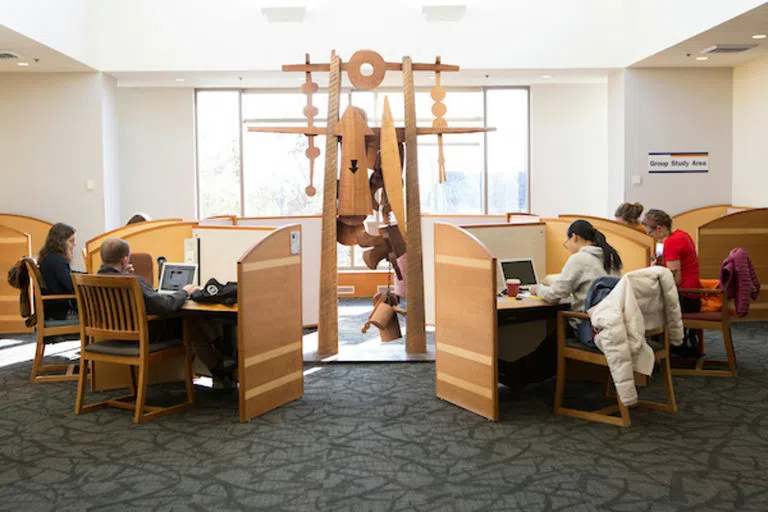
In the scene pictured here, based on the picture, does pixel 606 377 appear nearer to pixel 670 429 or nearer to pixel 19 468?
pixel 670 429

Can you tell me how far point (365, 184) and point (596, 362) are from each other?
2718 mm

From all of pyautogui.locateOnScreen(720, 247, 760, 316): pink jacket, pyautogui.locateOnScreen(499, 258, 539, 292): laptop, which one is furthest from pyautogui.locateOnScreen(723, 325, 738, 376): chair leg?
pyautogui.locateOnScreen(499, 258, 539, 292): laptop

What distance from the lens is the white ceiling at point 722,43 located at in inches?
302

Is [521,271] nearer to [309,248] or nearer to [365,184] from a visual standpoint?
[365,184]

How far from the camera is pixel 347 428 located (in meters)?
4.76

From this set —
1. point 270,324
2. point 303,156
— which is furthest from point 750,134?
point 270,324

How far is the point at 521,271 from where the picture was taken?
602cm

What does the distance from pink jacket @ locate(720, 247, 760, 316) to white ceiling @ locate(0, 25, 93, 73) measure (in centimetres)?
675

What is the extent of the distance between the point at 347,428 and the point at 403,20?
6.44m

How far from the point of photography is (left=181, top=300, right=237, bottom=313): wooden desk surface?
4.92 m

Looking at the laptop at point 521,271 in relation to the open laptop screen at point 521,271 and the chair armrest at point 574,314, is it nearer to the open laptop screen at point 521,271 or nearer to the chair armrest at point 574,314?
the open laptop screen at point 521,271

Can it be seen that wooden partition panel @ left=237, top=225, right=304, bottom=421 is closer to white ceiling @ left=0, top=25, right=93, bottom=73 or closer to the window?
white ceiling @ left=0, top=25, right=93, bottom=73

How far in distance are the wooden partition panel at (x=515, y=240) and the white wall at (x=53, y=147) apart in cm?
585

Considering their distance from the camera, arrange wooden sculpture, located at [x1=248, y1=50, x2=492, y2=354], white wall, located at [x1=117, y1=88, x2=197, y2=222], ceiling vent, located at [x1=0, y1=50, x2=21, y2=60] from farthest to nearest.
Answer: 1. white wall, located at [x1=117, y1=88, x2=197, y2=222]
2. ceiling vent, located at [x1=0, y1=50, x2=21, y2=60]
3. wooden sculpture, located at [x1=248, y1=50, x2=492, y2=354]
